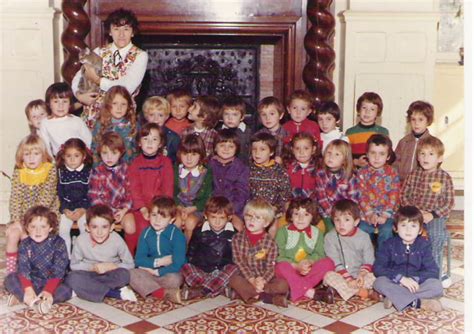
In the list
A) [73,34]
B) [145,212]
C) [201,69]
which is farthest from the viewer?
[201,69]

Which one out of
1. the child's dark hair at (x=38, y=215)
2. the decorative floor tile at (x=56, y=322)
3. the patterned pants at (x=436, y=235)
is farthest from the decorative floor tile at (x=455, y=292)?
the child's dark hair at (x=38, y=215)

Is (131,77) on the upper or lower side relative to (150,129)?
upper

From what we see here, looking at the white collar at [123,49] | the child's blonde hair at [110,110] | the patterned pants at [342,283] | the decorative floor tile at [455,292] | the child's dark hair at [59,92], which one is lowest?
the decorative floor tile at [455,292]

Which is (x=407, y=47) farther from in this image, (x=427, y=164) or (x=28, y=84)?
(x=28, y=84)

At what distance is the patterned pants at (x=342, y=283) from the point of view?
11.4ft

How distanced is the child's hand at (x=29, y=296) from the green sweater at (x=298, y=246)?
1.24 m

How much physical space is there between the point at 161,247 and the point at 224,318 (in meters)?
0.59

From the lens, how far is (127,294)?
11.4ft

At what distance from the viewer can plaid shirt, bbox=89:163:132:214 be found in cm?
385

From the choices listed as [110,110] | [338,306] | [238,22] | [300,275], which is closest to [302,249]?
[300,275]

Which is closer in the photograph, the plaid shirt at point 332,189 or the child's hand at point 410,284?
the child's hand at point 410,284

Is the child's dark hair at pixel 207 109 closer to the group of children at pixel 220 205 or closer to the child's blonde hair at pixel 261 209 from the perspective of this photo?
the group of children at pixel 220 205

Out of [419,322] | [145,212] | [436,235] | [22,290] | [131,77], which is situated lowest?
[419,322]

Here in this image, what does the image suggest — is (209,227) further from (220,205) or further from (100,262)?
(100,262)
